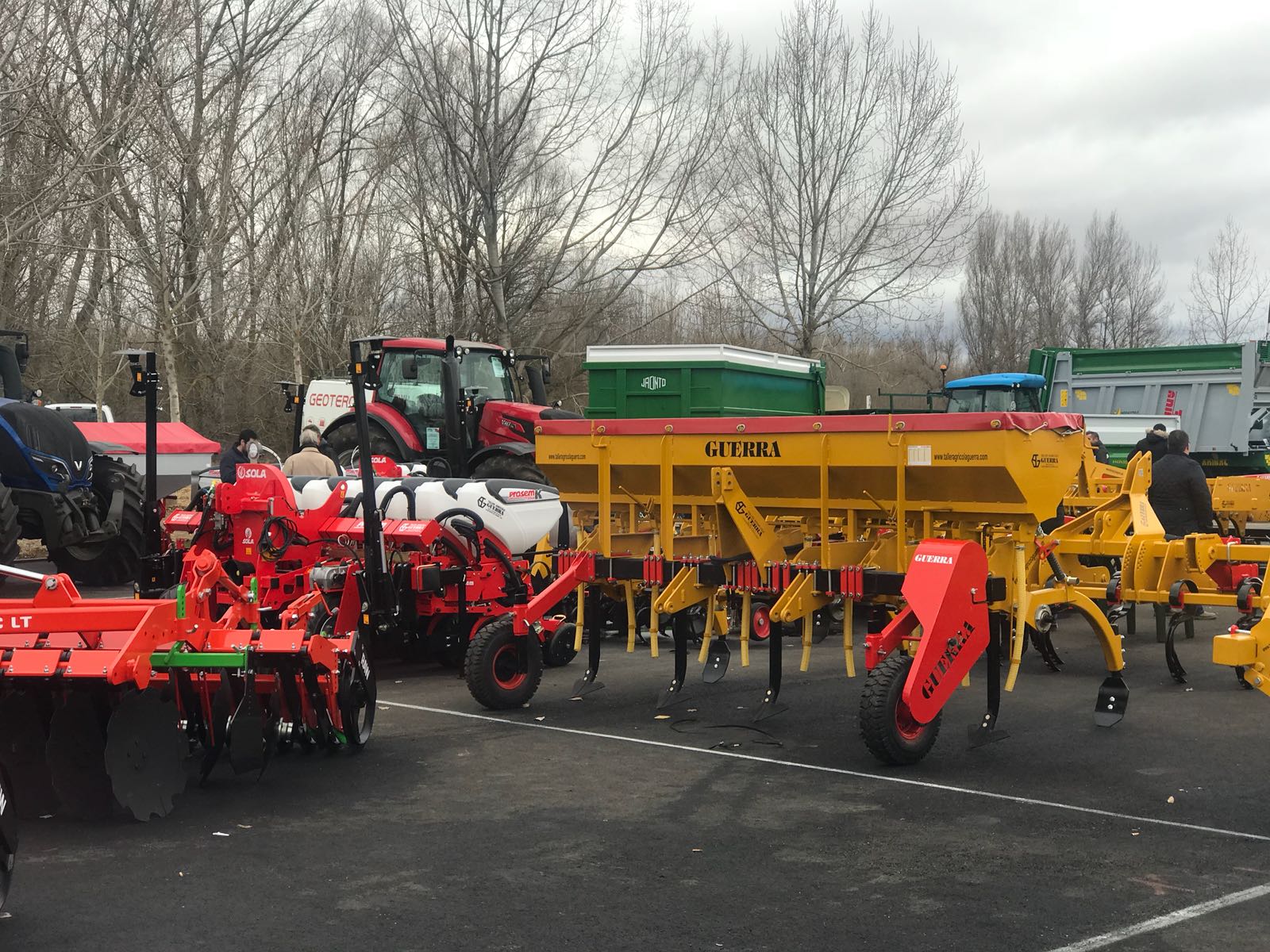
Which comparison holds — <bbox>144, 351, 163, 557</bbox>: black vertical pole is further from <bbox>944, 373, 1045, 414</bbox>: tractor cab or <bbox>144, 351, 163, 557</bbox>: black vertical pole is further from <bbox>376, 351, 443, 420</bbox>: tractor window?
Answer: <bbox>944, 373, 1045, 414</bbox>: tractor cab

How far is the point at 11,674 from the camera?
18.6ft

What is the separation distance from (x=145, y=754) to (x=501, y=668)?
3.08 meters

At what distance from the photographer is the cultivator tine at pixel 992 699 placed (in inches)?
295

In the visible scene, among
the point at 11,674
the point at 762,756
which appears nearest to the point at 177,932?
the point at 11,674

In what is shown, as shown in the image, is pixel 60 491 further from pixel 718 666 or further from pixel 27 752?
pixel 27 752

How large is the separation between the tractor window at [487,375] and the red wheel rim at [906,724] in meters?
10.4

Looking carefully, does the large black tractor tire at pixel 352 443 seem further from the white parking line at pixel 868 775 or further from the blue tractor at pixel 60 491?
the white parking line at pixel 868 775

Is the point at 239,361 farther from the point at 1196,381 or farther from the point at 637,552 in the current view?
the point at 637,552

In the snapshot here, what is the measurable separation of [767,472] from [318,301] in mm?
22849

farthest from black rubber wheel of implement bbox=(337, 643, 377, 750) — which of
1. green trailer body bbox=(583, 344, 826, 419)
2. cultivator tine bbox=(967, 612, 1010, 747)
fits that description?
green trailer body bbox=(583, 344, 826, 419)

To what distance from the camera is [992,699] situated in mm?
7668

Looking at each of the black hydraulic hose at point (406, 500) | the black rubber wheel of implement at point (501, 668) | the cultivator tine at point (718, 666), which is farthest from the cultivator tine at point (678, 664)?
the black hydraulic hose at point (406, 500)

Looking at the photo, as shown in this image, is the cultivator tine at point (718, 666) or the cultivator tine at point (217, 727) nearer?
the cultivator tine at point (217, 727)

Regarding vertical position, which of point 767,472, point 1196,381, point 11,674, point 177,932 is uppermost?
point 1196,381
